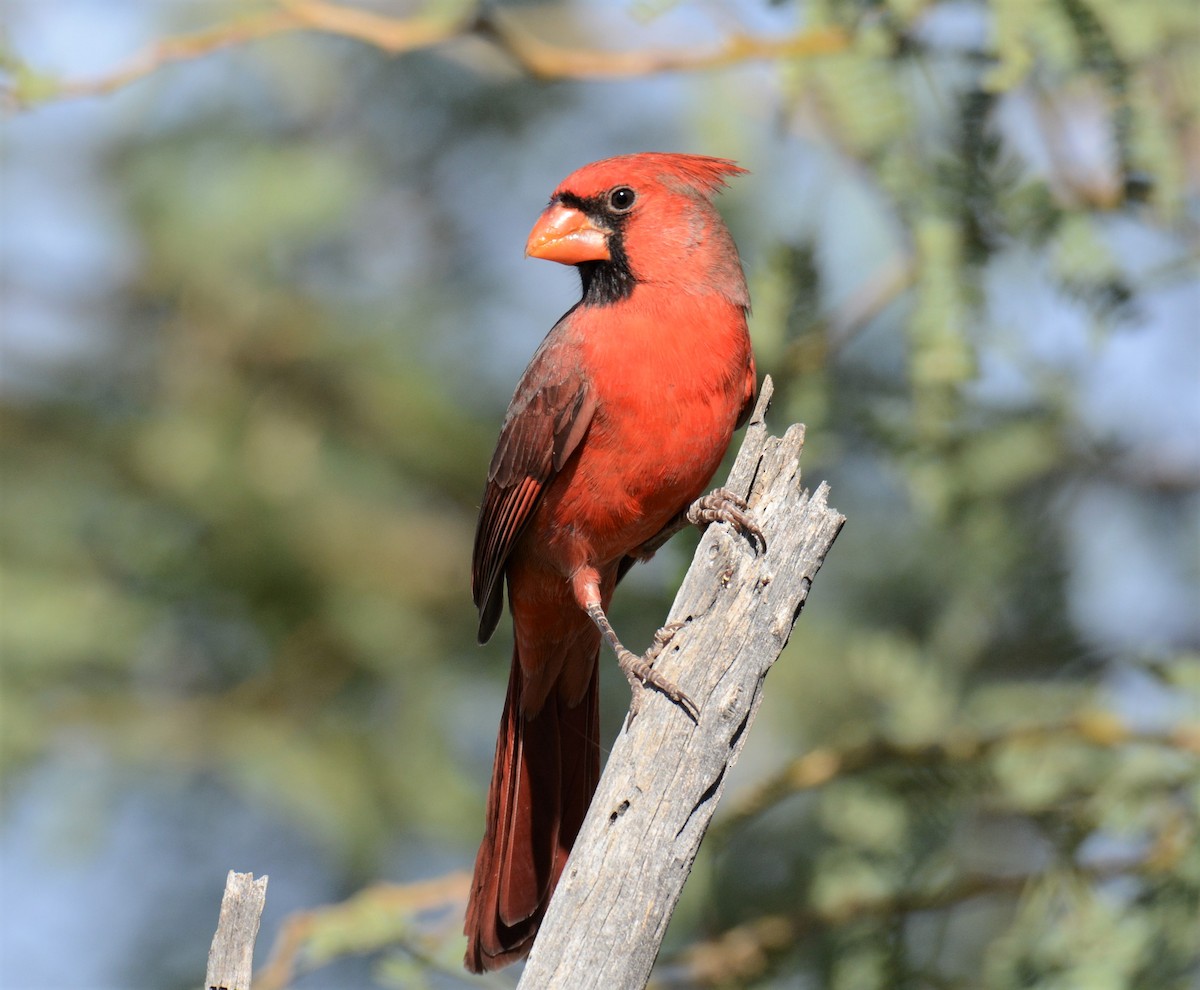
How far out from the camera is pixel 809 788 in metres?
3.27

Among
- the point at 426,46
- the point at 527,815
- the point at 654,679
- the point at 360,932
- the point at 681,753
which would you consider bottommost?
the point at 681,753

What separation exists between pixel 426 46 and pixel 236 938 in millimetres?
2094

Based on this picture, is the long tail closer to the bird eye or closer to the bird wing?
the bird wing

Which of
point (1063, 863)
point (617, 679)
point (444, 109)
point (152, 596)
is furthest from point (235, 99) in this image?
point (1063, 863)

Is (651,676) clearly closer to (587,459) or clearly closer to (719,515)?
(719,515)

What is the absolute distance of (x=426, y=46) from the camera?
321cm

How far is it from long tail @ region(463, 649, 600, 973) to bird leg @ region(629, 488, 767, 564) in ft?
1.31

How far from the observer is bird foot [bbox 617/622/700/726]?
7.01 ft

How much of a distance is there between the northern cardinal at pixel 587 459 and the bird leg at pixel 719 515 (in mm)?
16

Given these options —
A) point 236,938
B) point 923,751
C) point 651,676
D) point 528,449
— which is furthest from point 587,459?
point 236,938

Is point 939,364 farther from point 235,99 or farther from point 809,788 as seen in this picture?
point 235,99

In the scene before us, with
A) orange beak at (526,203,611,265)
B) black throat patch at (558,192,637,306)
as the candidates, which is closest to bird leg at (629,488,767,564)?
black throat patch at (558,192,637,306)

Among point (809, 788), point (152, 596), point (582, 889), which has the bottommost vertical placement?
point (582, 889)

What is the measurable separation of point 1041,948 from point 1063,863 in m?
0.20
